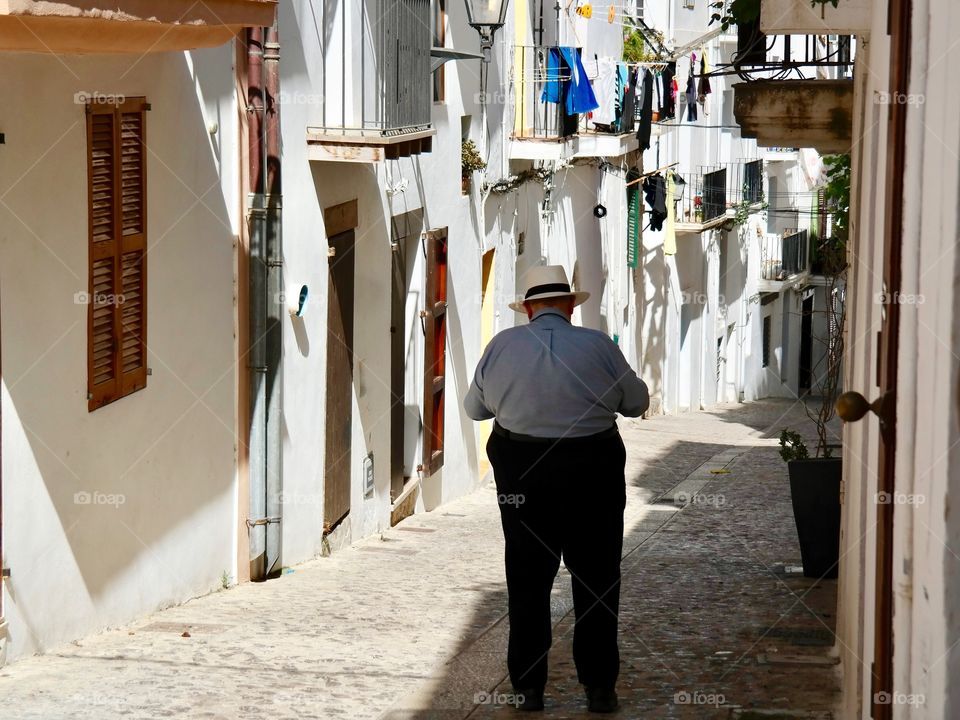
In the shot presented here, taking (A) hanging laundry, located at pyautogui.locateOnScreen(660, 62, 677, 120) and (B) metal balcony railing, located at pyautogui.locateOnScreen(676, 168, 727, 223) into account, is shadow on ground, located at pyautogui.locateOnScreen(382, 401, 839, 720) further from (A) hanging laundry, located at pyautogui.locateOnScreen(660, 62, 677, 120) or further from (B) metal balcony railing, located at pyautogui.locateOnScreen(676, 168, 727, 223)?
(B) metal balcony railing, located at pyautogui.locateOnScreen(676, 168, 727, 223)

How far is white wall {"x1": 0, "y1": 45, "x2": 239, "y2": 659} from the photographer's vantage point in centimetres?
579

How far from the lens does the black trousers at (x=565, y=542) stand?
17.7 feet

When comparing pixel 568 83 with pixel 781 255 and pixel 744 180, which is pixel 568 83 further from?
pixel 781 255

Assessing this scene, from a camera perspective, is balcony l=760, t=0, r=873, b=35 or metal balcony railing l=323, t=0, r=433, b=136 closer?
balcony l=760, t=0, r=873, b=35

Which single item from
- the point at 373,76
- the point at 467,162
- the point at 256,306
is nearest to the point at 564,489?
the point at 256,306

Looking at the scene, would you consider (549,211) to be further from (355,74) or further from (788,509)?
(355,74)

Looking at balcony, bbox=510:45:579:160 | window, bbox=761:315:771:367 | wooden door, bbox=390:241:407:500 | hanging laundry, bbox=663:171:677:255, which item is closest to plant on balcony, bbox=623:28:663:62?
hanging laundry, bbox=663:171:677:255

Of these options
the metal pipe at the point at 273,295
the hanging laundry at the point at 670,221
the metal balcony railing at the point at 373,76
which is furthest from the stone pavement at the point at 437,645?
the hanging laundry at the point at 670,221

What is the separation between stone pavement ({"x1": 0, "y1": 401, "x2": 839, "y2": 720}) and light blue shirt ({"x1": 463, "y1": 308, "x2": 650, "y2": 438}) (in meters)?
1.08

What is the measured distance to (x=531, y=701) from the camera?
544cm

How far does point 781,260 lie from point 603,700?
105 feet

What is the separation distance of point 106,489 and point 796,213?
3202 centimetres

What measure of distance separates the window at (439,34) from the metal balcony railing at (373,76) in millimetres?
2170

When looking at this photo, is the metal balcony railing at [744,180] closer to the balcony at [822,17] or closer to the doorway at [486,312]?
the doorway at [486,312]
